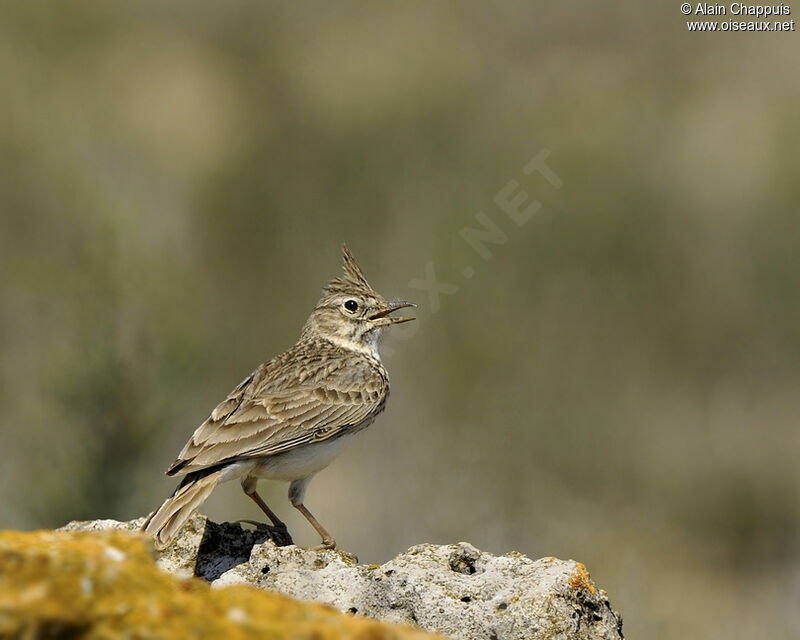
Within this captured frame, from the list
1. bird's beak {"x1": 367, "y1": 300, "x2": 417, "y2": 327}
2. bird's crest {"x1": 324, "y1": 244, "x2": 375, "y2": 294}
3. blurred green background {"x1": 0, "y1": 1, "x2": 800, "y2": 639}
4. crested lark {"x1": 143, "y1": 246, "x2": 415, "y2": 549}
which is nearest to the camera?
crested lark {"x1": 143, "y1": 246, "x2": 415, "y2": 549}

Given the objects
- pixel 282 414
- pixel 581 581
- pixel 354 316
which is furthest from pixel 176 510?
pixel 354 316

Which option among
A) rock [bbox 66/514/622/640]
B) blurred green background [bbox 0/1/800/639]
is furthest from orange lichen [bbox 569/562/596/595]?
blurred green background [bbox 0/1/800/639]

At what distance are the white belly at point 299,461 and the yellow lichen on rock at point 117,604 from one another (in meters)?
3.20

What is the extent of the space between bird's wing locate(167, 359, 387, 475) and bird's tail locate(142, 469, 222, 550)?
10 cm

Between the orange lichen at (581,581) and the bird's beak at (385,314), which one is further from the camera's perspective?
the bird's beak at (385,314)

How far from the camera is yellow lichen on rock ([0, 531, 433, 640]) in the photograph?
7.52 feet

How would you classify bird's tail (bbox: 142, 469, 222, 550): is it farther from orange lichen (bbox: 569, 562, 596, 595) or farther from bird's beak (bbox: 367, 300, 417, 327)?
bird's beak (bbox: 367, 300, 417, 327)

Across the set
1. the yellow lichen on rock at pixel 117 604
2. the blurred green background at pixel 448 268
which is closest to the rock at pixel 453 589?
the yellow lichen on rock at pixel 117 604

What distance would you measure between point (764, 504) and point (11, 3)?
13344mm

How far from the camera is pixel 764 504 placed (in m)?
11.3

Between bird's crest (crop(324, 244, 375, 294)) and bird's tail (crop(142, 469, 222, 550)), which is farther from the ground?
bird's crest (crop(324, 244, 375, 294))

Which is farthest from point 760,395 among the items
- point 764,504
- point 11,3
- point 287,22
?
point 11,3

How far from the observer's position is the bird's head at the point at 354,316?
277 inches

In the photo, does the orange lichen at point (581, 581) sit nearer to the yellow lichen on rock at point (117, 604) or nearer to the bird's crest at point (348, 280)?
the yellow lichen on rock at point (117, 604)
